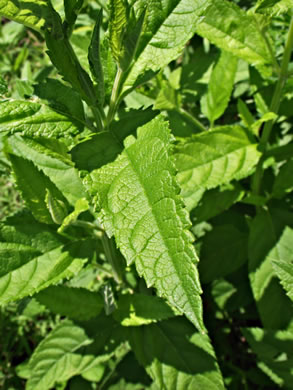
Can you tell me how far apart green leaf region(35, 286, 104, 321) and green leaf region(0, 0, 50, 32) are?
3.93ft

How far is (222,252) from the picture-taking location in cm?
233

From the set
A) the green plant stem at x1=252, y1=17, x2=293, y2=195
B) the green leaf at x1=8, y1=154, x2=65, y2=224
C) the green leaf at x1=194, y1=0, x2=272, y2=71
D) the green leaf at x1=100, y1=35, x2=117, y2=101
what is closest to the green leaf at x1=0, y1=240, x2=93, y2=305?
the green leaf at x1=8, y1=154, x2=65, y2=224

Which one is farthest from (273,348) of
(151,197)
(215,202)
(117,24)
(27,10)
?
(27,10)

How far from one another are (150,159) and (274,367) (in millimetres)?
1173

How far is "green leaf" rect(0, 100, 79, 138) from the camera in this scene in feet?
4.08

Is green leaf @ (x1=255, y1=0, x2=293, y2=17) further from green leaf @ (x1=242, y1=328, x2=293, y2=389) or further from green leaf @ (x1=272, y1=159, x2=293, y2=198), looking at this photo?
green leaf @ (x1=242, y1=328, x2=293, y2=389)

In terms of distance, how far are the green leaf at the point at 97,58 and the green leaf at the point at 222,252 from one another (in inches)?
52.2

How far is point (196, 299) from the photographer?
985 mm

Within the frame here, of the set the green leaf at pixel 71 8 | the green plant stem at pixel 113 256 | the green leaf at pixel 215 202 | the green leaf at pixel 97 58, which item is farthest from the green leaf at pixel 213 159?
the green leaf at pixel 71 8

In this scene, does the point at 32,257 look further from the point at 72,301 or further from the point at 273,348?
the point at 273,348

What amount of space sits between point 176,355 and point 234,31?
1.49 meters

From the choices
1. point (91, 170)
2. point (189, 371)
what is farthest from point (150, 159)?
point (189, 371)

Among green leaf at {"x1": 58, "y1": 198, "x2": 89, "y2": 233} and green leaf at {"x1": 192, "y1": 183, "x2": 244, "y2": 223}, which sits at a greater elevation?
green leaf at {"x1": 58, "y1": 198, "x2": 89, "y2": 233}

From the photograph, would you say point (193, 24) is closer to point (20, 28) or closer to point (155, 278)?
point (155, 278)
